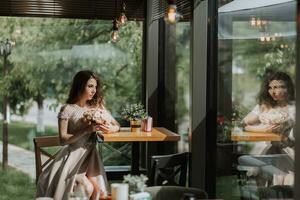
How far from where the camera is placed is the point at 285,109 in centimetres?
314

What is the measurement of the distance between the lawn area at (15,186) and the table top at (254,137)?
126 inches

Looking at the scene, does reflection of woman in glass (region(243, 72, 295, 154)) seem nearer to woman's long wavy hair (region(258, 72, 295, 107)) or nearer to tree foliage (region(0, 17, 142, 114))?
woman's long wavy hair (region(258, 72, 295, 107))

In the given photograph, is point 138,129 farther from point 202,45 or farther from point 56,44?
point 56,44

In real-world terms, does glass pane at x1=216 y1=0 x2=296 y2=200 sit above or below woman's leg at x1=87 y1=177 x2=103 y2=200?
above

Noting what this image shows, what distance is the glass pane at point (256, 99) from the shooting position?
10.3ft

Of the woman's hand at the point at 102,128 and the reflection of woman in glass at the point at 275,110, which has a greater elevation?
the reflection of woman in glass at the point at 275,110

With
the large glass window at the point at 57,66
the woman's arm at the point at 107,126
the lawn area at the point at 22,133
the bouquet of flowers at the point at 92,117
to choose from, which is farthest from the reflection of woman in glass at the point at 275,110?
the lawn area at the point at 22,133

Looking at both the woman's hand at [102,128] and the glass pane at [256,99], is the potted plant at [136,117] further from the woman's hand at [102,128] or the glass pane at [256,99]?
the glass pane at [256,99]

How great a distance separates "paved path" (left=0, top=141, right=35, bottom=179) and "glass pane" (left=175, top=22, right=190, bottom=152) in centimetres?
227

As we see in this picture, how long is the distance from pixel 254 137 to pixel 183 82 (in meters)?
1.91

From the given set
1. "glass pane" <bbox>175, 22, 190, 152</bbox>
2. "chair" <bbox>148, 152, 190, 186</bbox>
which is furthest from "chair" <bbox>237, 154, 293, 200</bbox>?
"glass pane" <bbox>175, 22, 190, 152</bbox>

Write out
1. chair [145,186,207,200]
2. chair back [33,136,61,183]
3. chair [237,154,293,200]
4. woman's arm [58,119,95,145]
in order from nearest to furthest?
chair [237,154,293,200]
chair [145,186,207,200]
woman's arm [58,119,95,145]
chair back [33,136,61,183]

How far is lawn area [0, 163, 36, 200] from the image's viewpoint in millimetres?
6391

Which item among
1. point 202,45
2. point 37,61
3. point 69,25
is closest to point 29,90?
point 37,61
